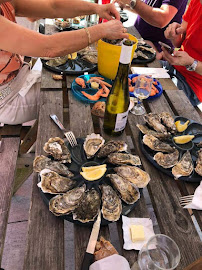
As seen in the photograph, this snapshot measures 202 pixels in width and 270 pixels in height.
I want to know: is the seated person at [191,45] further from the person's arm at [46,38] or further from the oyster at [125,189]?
the oyster at [125,189]

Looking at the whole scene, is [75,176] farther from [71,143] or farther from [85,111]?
[85,111]

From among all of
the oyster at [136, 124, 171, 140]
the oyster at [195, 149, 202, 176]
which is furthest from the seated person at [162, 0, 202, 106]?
the oyster at [195, 149, 202, 176]

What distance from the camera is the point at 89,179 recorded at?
82cm

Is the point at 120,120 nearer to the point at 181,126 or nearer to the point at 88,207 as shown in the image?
the point at 181,126

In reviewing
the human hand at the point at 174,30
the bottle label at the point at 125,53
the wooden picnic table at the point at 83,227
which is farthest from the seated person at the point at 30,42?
the human hand at the point at 174,30

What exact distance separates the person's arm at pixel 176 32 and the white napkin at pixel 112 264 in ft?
6.01

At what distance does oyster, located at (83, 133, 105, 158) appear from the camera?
3.02ft

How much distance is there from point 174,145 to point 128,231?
0.46 meters

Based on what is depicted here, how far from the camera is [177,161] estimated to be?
96 centimetres

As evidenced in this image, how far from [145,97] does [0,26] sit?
2.56 ft

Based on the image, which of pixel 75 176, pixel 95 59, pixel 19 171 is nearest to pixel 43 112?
pixel 75 176

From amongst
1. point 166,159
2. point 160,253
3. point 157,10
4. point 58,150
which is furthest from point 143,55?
point 160,253

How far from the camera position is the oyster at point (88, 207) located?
0.72 metres

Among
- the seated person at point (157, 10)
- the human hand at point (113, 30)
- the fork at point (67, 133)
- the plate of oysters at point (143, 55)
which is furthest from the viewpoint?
the seated person at point (157, 10)
